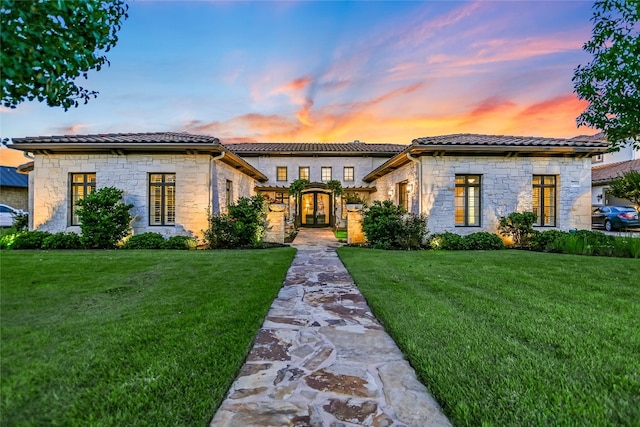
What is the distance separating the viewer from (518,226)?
10.1 metres

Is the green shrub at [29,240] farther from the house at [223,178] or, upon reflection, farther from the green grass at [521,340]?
the green grass at [521,340]

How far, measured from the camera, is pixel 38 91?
1854mm

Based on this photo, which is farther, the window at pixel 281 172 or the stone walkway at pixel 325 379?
the window at pixel 281 172

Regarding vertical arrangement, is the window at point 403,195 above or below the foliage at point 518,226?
above

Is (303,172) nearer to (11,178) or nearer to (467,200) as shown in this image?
(467,200)

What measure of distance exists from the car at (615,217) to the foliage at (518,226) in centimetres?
841

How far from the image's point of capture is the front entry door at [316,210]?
20656 millimetres

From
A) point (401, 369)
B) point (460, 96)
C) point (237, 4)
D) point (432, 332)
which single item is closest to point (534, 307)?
point (432, 332)

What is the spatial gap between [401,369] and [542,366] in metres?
1.04

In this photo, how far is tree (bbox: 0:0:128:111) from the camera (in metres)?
1.54

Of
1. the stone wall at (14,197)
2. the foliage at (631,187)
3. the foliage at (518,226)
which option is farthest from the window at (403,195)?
the stone wall at (14,197)

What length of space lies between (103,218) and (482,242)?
37.3ft

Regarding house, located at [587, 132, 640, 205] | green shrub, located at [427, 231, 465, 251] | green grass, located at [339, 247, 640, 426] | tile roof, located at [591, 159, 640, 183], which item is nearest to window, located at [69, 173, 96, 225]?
green grass, located at [339, 247, 640, 426]

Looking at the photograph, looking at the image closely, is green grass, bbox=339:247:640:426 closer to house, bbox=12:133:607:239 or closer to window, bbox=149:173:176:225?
house, bbox=12:133:607:239
